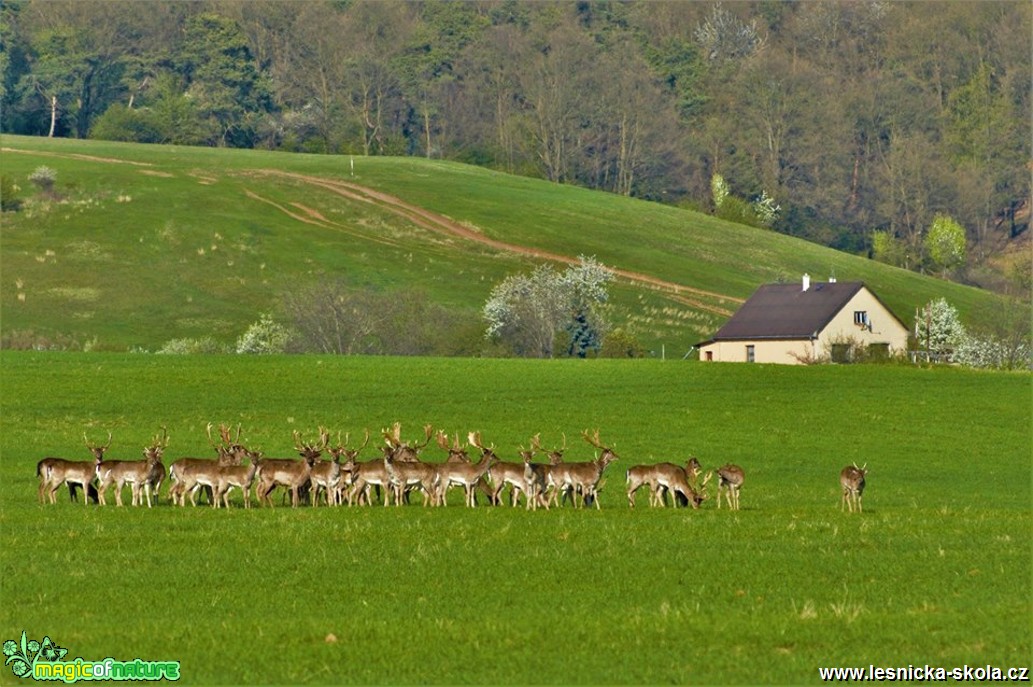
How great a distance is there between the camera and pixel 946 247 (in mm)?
172125

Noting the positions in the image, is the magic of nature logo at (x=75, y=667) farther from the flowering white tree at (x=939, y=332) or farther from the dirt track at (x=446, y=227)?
the dirt track at (x=446, y=227)

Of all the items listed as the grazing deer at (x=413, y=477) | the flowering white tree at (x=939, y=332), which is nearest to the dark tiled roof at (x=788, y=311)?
the flowering white tree at (x=939, y=332)

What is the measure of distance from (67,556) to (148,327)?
83.2 meters

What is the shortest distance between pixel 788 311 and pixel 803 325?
246 cm

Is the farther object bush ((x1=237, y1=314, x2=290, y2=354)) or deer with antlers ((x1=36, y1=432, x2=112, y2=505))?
bush ((x1=237, y1=314, x2=290, y2=354))

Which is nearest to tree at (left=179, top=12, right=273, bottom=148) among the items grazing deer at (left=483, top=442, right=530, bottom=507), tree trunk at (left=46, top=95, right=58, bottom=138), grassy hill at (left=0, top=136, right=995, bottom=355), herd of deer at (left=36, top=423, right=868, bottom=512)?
tree trunk at (left=46, top=95, right=58, bottom=138)

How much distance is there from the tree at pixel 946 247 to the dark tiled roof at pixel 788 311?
71878mm

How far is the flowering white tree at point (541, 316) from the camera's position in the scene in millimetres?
98500

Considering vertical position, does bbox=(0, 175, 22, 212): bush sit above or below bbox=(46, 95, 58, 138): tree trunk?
below

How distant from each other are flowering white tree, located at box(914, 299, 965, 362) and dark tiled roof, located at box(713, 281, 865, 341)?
258 inches

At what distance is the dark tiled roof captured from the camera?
324 ft

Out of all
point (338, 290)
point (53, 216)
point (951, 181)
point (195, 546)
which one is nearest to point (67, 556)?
point (195, 546)

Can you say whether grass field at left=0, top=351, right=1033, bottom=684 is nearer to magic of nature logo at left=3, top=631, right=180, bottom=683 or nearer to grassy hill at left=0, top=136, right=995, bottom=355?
magic of nature logo at left=3, top=631, right=180, bottom=683

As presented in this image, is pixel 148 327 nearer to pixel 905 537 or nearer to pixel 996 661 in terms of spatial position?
pixel 905 537
